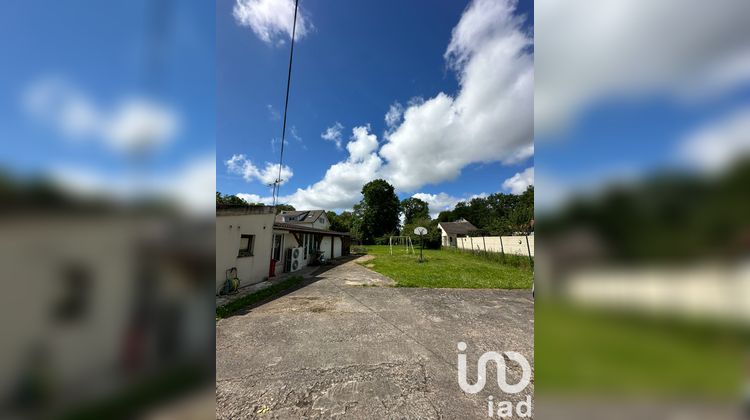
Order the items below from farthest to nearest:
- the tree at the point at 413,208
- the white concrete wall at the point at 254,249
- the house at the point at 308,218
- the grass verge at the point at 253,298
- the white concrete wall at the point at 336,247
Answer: the tree at the point at 413,208
the house at the point at 308,218
the white concrete wall at the point at 336,247
the white concrete wall at the point at 254,249
the grass verge at the point at 253,298

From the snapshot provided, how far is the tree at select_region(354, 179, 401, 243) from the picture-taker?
45562 millimetres

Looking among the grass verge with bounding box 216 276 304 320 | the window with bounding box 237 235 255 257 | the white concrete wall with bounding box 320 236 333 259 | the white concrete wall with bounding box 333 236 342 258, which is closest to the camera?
the grass verge with bounding box 216 276 304 320

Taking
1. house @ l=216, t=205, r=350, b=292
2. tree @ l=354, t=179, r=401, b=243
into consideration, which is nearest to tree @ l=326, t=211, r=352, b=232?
tree @ l=354, t=179, r=401, b=243

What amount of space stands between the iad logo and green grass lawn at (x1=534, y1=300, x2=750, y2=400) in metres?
2.85

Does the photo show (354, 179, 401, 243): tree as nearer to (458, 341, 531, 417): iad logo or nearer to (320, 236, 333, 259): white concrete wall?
(320, 236, 333, 259): white concrete wall

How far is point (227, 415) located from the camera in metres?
2.85

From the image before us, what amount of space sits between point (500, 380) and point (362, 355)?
78.4 inches

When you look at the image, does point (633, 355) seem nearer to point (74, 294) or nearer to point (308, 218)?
point (74, 294)

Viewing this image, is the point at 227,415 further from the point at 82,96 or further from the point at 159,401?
the point at 82,96

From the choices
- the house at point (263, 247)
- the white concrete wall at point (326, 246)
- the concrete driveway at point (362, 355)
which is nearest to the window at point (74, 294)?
the house at point (263, 247)

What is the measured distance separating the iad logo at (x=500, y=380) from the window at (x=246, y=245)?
786 centimetres

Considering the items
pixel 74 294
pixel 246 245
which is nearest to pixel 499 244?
pixel 246 245

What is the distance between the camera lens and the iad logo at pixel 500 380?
2.98 meters

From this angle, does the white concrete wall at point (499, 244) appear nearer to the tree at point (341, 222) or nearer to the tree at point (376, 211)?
the tree at point (376, 211)
